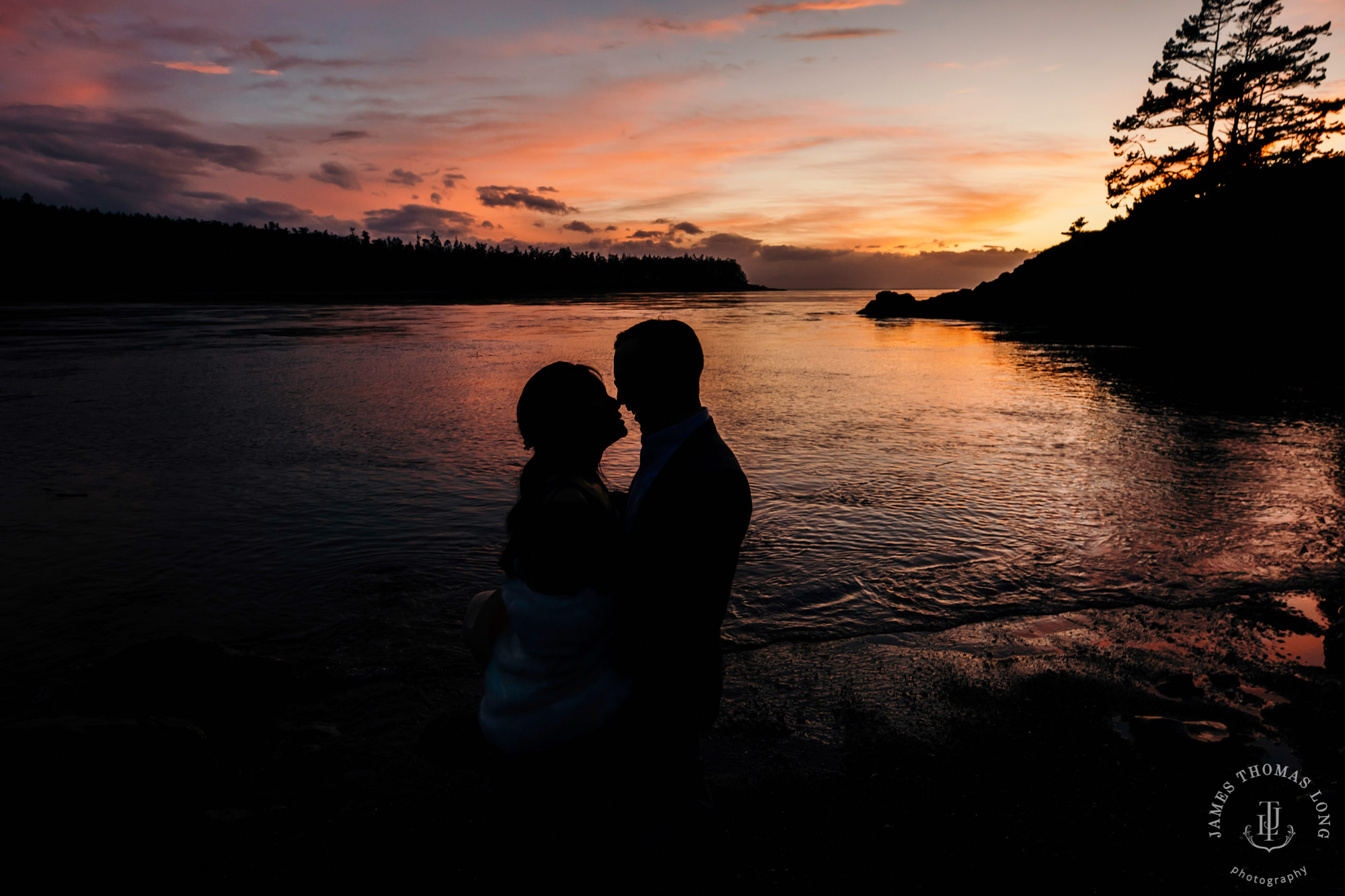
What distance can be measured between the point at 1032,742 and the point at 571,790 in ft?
9.34

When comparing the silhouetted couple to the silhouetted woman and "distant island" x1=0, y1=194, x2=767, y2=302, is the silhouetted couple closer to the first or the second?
the silhouetted woman

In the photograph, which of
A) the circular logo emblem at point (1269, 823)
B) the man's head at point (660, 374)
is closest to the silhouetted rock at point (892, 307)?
the circular logo emblem at point (1269, 823)

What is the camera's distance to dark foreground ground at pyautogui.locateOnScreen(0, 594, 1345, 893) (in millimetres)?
2775

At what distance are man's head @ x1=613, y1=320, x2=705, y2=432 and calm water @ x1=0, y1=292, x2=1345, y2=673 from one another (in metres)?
3.28

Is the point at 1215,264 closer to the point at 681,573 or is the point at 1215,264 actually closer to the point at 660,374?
the point at 660,374

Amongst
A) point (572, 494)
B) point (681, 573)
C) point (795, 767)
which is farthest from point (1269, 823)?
point (572, 494)

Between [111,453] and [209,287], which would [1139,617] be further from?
[209,287]

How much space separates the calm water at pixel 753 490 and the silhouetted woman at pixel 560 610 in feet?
10.5

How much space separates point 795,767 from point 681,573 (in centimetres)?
224

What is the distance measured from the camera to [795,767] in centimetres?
343

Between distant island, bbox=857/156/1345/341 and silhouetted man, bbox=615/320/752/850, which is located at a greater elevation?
distant island, bbox=857/156/1345/341

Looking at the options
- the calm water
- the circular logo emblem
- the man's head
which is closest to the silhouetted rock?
the calm water

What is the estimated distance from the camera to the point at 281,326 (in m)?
34.7

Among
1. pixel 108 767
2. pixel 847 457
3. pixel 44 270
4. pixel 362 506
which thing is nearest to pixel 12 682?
pixel 108 767
